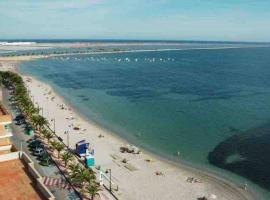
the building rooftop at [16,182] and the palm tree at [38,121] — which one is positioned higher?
the building rooftop at [16,182]

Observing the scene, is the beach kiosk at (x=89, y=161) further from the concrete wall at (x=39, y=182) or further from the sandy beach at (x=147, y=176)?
the concrete wall at (x=39, y=182)

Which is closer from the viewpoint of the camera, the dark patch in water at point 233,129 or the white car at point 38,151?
the white car at point 38,151

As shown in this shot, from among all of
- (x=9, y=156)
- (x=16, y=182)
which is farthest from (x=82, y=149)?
(x=16, y=182)

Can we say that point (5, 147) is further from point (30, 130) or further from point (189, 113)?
point (189, 113)

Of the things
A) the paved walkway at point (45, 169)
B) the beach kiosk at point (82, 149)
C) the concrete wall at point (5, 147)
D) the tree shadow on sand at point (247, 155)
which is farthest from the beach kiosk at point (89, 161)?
the tree shadow on sand at point (247, 155)

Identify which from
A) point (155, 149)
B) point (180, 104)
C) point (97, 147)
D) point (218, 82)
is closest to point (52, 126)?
point (97, 147)

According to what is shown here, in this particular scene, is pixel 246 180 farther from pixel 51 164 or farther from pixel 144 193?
pixel 51 164
